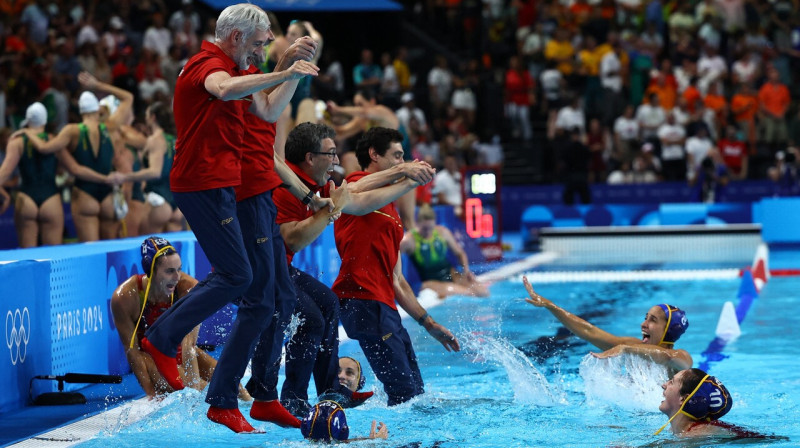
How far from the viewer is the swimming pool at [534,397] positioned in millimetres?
4918

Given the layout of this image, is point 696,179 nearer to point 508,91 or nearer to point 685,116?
point 685,116

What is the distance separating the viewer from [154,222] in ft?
32.0

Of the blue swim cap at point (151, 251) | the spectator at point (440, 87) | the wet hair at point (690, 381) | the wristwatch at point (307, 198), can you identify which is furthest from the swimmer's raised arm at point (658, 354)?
the spectator at point (440, 87)

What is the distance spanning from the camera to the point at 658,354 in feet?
18.6

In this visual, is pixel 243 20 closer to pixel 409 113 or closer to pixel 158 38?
pixel 158 38

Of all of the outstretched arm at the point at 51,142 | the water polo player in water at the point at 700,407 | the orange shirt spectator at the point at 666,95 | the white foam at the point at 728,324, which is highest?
the orange shirt spectator at the point at 666,95

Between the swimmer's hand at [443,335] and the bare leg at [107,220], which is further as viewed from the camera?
the bare leg at [107,220]

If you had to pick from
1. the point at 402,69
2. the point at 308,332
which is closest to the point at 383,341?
the point at 308,332

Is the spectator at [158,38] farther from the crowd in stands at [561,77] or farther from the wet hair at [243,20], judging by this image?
the wet hair at [243,20]

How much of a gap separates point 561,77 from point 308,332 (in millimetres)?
15945

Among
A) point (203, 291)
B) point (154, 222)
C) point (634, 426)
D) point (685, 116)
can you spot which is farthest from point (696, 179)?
point (203, 291)

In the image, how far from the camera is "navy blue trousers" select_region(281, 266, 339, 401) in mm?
4992

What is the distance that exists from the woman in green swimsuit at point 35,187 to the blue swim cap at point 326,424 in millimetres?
4779

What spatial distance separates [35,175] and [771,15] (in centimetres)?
1578
